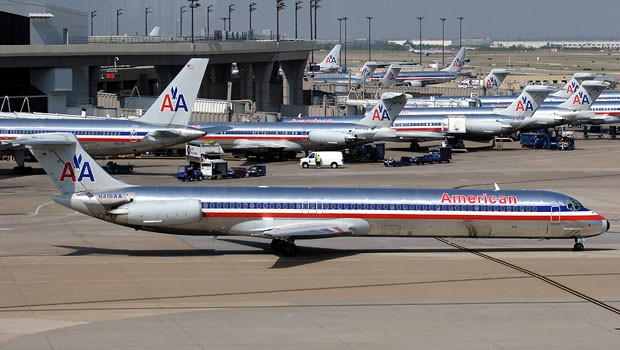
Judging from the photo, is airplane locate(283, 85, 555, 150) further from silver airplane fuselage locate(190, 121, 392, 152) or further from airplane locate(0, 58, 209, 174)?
airplane locate(0, 58, 209, 174)

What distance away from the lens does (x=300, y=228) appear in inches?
1873

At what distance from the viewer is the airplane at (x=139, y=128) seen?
80.8m

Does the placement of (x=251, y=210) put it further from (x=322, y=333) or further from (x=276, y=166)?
(x=276, y=166)

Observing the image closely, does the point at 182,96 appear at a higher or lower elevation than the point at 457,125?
higher

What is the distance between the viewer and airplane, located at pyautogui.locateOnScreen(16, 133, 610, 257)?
46.8 metres

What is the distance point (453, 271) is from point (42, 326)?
1973cm

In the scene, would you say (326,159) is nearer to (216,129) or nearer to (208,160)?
(216,129)

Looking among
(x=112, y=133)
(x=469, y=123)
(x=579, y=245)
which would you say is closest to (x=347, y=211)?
(x=579, y=245)

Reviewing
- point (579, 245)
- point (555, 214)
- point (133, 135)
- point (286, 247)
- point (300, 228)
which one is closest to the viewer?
point (300, 228)

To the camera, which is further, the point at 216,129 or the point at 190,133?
the point at 216,129

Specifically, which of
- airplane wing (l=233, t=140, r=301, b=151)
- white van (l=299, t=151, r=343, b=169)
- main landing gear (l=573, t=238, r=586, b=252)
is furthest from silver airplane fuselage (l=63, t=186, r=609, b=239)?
airplane wing (l=233, t=140, r=301, b=151)

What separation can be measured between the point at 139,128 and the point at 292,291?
140 ft

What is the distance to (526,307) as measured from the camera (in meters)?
39.7

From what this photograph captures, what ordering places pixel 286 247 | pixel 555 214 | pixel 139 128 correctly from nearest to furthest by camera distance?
pixel 286 247, pixel 555 214, pixel 139 128
